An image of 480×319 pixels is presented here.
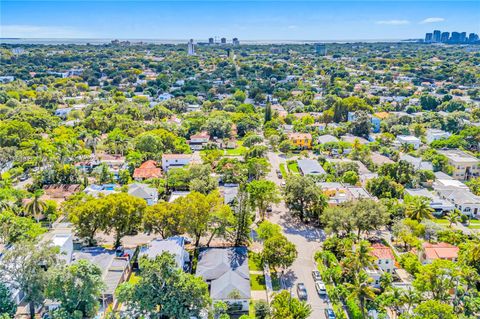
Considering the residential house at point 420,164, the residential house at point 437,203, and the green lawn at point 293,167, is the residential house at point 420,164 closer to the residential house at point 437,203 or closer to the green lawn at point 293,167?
the residential house at point 437,203

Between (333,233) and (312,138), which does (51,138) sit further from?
(333,233)

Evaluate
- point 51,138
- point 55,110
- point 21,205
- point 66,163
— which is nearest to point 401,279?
point 21,205

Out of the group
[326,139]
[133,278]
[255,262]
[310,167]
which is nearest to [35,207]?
[133,278]

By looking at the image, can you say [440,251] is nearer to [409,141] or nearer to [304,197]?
[304,197]

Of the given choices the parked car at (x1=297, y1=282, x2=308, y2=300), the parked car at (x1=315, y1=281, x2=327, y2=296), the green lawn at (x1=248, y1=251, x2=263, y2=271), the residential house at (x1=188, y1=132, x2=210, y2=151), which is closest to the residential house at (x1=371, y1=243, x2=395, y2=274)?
the parked car at (x1=315, y1=281, x2=327, y2=296)

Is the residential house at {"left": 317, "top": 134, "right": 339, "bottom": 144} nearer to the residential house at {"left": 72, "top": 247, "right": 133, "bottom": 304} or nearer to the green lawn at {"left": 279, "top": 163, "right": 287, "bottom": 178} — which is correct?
the green lawn at {"left": 279, "top": 163, "right": 287, "bottom": 178}
